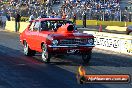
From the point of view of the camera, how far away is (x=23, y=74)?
11180 mm

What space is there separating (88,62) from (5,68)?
11.2 ft

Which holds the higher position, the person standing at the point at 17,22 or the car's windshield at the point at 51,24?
the car's windshield at the point at 51,24

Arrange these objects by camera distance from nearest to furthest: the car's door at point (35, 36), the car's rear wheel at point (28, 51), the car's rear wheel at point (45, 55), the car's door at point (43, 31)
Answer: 1. the car's rear wheel at point (45, 55)
2. the car's door at point (43, 31)
3. the car's door at point (35, 36)
4. the car's rear wheel at point (28, 51)

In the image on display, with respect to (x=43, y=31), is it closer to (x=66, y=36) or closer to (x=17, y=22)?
(x=66, y=36)

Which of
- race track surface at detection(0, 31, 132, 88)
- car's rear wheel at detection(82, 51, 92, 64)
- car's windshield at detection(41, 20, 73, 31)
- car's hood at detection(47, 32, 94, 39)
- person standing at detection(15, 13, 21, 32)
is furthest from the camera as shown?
person standing at detection(15, 13, 21, 32)

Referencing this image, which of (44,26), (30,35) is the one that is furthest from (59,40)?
(30,35)

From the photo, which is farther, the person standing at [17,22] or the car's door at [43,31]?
the person standing at [17,22]

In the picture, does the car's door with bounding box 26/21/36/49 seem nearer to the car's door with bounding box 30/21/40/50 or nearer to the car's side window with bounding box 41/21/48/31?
the car's door with bounding box 30/21/40/50

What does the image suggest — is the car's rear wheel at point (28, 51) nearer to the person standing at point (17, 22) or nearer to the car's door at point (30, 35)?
the car's door at point (30, 35)

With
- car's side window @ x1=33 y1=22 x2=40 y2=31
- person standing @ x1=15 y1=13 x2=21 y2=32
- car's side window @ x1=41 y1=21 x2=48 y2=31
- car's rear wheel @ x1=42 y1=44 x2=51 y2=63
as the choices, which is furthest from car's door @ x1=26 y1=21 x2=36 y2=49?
person standing @ x1=15 y1=13 x2=21 y2=32

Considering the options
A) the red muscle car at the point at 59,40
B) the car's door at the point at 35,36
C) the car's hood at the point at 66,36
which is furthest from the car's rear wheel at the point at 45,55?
the car's door at the point at 35,36

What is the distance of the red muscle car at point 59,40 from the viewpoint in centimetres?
1357

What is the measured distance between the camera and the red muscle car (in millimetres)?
13568

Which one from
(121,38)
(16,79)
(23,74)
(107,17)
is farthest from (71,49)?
(107,17)
